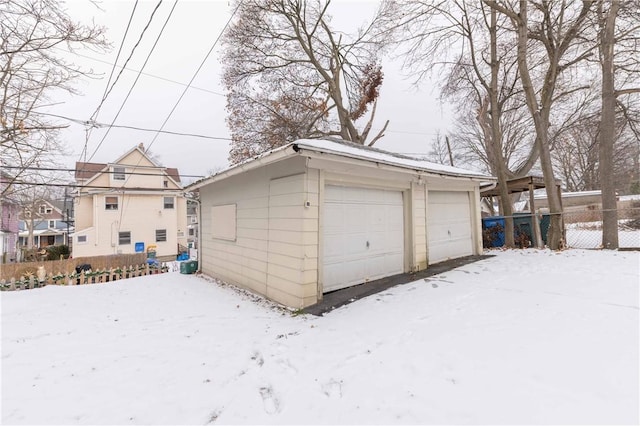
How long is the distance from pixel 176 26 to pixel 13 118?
581 cm

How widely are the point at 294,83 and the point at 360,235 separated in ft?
37.0

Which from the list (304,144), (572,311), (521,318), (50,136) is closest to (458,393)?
(521,318)

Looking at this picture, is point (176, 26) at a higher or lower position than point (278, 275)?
higher

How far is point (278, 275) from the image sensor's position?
15.1 ft

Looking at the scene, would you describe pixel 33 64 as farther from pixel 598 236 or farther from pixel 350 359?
pixel 598 236

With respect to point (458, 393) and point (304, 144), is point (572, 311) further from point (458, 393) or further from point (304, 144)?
point (304, 144)

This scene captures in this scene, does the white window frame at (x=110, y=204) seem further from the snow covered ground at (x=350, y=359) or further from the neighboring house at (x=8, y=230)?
the snow covered ground at (x=350, y=359)

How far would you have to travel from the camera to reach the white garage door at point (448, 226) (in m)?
6.69

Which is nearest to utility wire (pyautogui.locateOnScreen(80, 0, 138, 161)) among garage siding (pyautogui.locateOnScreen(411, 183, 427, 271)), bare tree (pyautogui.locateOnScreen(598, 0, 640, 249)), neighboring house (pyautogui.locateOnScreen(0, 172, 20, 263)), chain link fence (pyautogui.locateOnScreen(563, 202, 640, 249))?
garage siding (pyautogui.locateOnScreen(411, 183, 427, 271))

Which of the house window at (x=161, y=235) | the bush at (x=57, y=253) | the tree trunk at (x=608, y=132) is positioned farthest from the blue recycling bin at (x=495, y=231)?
the bush at (x=57, y=253)

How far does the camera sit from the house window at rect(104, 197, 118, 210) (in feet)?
57.7

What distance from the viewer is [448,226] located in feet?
23.4

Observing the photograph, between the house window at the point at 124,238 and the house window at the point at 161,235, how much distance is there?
5.37 ft

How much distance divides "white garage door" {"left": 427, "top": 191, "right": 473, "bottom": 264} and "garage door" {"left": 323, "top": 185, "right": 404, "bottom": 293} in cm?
131
